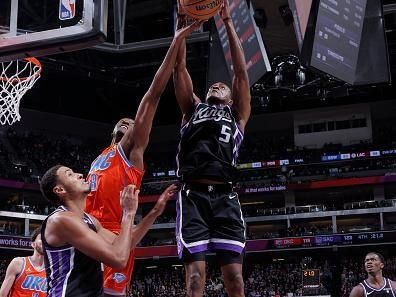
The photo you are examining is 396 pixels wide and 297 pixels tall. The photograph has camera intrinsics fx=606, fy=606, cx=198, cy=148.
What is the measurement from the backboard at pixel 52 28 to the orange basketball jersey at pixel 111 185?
4.82ft

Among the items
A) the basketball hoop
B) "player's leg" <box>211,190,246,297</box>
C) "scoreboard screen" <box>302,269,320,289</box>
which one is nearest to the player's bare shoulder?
"player's leg" <box>211,190,246,297</box>

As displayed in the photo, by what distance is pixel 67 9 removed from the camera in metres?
5.73

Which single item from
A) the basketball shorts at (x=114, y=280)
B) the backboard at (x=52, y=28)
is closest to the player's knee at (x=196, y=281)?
the basketball shorts at (x=114, y=280)

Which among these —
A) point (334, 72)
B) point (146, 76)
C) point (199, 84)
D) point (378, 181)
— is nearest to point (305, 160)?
point (378, 181)

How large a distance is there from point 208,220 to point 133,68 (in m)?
19.8

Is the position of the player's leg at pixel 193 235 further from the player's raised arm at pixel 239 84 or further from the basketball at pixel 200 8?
the basketball at pixel 200 8

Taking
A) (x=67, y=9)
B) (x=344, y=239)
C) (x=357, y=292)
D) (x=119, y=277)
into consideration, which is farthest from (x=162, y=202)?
(x=344, y=239)

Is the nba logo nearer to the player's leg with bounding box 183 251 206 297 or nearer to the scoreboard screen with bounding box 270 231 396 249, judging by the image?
the player's leg with bounding box 183 251 206 297

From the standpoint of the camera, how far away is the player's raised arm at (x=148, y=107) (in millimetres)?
4156

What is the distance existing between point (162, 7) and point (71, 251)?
62.7 ft

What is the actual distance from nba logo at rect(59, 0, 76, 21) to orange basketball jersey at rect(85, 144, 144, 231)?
179cm

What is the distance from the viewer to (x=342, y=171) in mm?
26031

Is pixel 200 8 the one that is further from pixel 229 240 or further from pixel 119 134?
pixel 229 240

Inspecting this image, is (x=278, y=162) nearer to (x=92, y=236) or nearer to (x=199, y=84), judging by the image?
(x=199, y=84)
